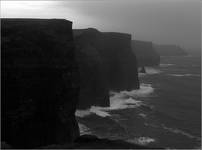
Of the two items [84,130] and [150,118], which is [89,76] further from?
[84,130]

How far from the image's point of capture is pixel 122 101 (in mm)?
64438

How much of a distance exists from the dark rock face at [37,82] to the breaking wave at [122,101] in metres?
14.7

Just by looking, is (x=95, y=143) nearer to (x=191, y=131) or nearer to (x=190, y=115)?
(x=191, y=131)

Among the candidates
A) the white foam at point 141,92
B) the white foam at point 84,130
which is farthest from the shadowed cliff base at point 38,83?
the white foam at point 141,92

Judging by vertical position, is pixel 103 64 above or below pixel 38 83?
above

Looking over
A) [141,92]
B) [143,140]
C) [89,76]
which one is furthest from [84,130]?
[141,92]

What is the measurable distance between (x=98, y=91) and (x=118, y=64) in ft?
62.5

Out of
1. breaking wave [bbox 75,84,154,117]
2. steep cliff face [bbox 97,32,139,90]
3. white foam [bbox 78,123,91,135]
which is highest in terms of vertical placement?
steep cliff face [bbox 97,32,139,90]

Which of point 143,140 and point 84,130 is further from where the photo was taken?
point 84,130

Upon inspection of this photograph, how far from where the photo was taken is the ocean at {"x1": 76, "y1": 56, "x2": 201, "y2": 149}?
132 ft

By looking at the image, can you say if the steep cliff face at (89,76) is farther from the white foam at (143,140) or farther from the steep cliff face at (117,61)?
the white foam at (143,140)

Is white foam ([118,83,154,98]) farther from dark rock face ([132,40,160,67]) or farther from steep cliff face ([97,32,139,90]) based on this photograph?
dark rock face ([132,40,160,67])

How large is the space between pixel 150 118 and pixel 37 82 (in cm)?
2082

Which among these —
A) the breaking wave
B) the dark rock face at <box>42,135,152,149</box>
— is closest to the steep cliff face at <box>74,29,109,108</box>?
the breaking wave
